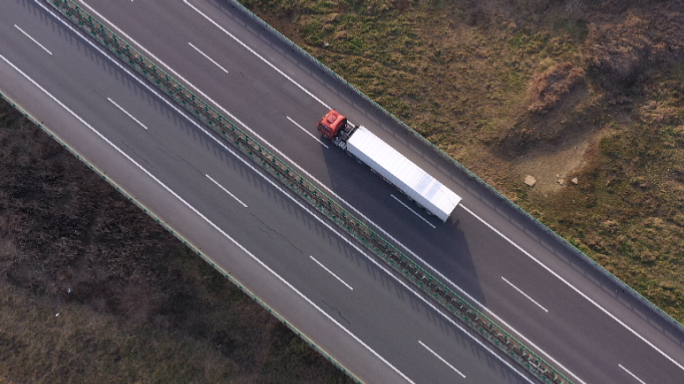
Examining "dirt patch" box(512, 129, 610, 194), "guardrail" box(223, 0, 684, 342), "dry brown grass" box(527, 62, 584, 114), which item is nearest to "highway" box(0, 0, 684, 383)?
"guardrail" box(223, 0, 684, 342)

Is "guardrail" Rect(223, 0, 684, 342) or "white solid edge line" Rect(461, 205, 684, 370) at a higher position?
"guardrail" Rect(223, 0, 684, 342)

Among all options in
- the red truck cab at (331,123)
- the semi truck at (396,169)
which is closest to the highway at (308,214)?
the red truck cab at (331,123)

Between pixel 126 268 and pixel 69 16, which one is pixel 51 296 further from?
pixel 69 16

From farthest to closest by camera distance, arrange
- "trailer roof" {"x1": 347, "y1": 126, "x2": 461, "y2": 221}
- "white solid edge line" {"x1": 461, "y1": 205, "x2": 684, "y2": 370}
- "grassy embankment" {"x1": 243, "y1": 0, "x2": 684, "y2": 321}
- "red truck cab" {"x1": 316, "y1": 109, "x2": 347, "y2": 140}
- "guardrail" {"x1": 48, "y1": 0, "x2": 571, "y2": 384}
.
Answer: "grassy embankment" {"x1": 243, "y1": 0, "x2": 684, "y2": 321} → "red truck cab" {"x1": 316, "y1": 109, "x2": 347, "y2": 140} → "white solid edge line" {"x1": 461, "y1": 205, "x2": 684, "y2": 370} → "guardrail" {"x1": 48, "y1": 0, "x2": 571, "y2": 384} → "trailer roof" {"x1": 347, "y1": 126, "x2": 461, "y2": 221}

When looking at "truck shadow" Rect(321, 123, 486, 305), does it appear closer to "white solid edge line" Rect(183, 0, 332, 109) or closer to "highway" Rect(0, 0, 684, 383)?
"highway" Rect(0, 0, 684, 383)

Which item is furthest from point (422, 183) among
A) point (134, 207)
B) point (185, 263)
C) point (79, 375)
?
point (79, 375)

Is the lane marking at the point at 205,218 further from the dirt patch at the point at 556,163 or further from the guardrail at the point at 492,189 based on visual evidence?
the dirt patch at the point at 556,163
